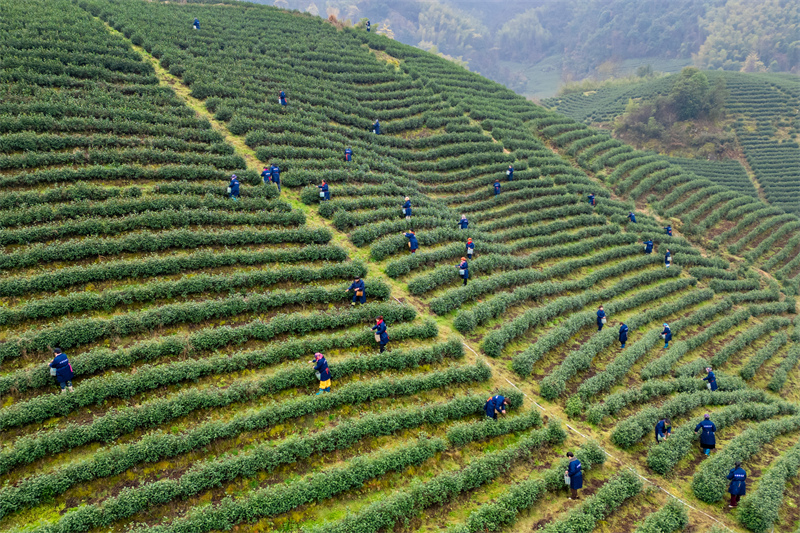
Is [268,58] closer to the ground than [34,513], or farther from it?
farther from it

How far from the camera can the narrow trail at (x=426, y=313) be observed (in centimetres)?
1478

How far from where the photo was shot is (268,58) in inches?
1518

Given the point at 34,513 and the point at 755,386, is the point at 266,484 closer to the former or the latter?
the point at 34,513

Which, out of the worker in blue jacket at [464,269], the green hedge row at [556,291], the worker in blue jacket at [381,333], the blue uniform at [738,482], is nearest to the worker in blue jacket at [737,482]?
the blue uniform at [738,482]

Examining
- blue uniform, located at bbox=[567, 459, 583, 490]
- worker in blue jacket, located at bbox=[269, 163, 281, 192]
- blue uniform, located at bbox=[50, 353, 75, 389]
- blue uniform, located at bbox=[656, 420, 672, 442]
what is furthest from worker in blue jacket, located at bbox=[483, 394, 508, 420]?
worker in blue jacket, located at bbox=[269, 163, 281, 192]

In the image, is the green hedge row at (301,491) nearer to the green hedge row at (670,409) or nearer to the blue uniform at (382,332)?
the blue uniform at (382,332)

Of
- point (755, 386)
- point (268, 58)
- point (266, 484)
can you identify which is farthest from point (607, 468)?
point (268, 58)

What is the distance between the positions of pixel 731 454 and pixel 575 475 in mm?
7744

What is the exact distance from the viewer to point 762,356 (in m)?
24.9

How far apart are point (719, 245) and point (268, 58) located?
4164 centimetres

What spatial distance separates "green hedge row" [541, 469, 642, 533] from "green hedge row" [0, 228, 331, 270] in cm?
1422

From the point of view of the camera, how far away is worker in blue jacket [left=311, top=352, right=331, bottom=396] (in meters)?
13.2

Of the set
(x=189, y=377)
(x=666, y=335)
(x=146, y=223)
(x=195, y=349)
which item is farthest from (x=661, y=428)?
(x=146, y=223)

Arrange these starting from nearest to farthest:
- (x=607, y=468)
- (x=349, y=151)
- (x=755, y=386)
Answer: (x=607, y=468), (x=755, y=386), (x=349, y=151)
